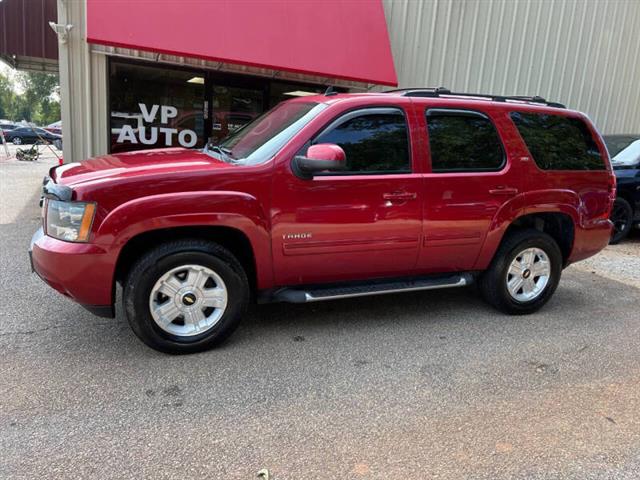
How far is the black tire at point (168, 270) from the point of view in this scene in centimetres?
342

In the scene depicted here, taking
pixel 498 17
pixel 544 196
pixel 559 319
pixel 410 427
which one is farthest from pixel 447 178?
pixel 498 17

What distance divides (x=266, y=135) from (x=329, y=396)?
82.1 inches

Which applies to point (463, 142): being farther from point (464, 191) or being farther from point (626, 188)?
point (626, 188)

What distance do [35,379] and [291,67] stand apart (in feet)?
19.2

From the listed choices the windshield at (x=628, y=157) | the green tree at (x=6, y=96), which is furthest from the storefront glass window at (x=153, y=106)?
the green tree at (x=6, y=96)

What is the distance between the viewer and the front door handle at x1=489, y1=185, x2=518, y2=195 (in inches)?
172

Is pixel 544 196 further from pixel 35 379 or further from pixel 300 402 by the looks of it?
pixel 35 379

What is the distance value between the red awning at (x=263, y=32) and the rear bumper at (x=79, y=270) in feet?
14.4

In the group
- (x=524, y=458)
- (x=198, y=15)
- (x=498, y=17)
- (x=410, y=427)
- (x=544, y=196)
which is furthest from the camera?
(x=498, y=17)

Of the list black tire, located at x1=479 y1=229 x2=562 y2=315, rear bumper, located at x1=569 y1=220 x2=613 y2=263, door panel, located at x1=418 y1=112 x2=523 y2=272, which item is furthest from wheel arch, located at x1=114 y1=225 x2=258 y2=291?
rear bumper, located at x1=569 y1=220 x2=613 y2=263

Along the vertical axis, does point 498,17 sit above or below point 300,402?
above

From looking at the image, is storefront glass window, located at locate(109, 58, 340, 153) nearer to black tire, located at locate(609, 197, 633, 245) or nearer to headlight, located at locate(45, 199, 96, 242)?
headlight, located at locate(45, 199, 96, 242)

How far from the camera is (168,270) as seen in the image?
3486 millimetres

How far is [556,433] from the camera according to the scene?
2902mm
